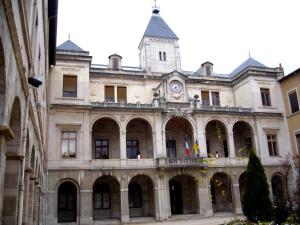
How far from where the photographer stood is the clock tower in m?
33.7

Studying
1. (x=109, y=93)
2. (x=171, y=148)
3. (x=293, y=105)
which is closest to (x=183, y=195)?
(x=171, y=148)

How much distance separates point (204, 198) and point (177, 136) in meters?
6.75

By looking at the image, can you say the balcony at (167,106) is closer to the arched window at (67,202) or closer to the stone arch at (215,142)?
the stone arch at (215,142)

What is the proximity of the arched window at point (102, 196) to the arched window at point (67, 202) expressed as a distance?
6.44 ft

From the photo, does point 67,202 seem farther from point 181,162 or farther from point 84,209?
Answer: point 181,162

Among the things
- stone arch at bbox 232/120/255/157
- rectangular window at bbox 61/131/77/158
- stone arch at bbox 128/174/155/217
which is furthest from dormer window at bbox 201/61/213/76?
rectangular window at bbox 61/131/77/158

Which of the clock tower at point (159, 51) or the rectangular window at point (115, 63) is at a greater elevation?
the clock tower at point (159, 51)

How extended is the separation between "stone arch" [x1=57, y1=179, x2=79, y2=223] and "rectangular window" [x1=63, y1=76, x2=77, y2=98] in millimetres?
7183

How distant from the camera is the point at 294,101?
31.7 m

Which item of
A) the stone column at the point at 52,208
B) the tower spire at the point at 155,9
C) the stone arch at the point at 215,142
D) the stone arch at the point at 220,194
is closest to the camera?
the stone column at the point at 52,208

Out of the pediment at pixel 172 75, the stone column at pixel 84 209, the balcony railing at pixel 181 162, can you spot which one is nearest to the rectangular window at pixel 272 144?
the balcony railing at pixel 181 162

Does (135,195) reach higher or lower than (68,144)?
lower

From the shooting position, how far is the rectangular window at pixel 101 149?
28.9 m

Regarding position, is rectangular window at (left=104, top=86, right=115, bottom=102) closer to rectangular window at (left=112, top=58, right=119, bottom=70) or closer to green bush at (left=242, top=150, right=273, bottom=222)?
rectangular window at (left=112, top=58, right=119, bottom=70)
